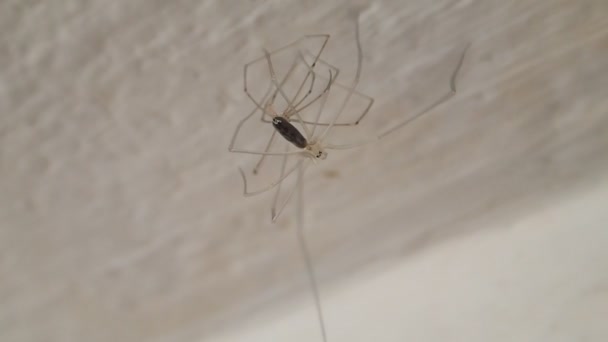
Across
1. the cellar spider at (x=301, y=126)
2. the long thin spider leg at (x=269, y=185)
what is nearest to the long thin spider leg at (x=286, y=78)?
the cellar spider at (x=301, y=126)

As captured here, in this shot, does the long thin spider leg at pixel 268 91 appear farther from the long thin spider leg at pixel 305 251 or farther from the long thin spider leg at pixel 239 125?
the long thin spider leg at pixel 305 251

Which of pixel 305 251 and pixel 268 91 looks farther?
pixel 305 251

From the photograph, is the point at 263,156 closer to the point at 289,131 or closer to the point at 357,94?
the point at 289,131

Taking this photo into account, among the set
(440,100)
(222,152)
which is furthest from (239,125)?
(440,100)

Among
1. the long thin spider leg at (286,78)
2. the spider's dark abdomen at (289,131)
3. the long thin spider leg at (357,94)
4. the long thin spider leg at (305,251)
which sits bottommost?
the long thin spider leg at (305,251)

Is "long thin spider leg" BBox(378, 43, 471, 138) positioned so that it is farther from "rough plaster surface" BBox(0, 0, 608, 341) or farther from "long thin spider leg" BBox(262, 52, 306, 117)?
"long thin spider leg" BBox(262, 52, 306, 117)
